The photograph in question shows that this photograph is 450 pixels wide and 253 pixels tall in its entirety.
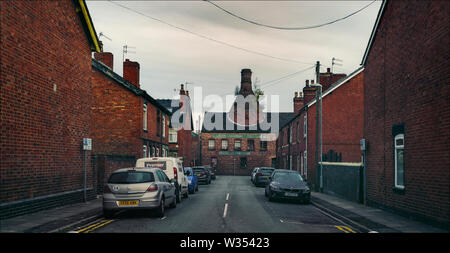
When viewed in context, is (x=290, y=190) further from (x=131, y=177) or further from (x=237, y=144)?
(x=237, y=144)

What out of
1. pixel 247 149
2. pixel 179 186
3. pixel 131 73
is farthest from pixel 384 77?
pixel 247 149

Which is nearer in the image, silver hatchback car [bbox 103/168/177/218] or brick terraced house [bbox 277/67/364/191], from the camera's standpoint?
silver hatchback car [bbox 103/168/177/218]

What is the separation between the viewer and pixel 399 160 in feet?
45.1

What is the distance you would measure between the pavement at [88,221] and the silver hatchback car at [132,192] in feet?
2.54

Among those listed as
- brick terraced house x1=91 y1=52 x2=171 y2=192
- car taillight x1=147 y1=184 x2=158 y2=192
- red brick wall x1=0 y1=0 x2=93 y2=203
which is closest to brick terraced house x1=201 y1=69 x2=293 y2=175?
brick terraced house x1=91 y1=52 x2=171 y2=192

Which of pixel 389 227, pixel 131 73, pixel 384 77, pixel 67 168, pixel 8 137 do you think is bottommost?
pixel 389 227

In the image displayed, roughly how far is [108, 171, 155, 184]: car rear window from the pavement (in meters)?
1.26

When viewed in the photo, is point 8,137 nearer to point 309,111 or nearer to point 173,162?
point 173,162

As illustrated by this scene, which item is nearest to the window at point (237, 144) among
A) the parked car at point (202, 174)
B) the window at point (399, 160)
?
the parked car at point (202, 174)

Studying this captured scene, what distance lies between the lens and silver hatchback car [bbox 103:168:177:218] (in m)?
11.6

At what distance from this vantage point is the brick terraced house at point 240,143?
205 feet

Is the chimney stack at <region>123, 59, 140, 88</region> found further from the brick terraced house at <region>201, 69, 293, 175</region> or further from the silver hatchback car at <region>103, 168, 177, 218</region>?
the brick terraced house at <region>201, 69, 293, 175</region>

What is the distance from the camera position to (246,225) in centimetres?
1062
